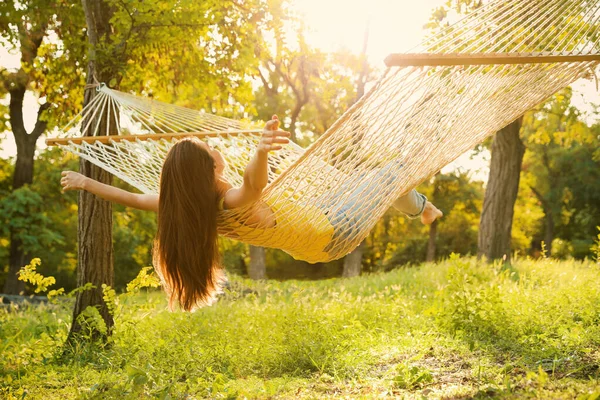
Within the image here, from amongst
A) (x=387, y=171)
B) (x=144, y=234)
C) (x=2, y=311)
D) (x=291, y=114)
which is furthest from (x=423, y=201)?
(x=144, y=234)

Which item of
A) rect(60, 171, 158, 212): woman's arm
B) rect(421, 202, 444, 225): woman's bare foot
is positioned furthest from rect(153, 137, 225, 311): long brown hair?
rect(421, 202, 444, 225): woman's bare foot

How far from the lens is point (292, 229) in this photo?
218cm

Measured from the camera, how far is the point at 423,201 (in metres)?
2.76

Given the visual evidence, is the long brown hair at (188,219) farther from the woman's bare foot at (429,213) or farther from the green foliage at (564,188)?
the green foliage at (564,188)

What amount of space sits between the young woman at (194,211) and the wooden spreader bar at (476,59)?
0.47 meters

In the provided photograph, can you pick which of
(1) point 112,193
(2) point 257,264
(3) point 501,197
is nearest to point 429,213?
(1) point 112,193

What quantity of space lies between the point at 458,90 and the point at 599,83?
1.05 metres

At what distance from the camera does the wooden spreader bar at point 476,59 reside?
1.85 m

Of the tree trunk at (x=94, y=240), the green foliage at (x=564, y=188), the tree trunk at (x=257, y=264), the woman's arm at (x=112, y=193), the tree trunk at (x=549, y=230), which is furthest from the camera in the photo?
the tree trunk at (x=549, y=230)

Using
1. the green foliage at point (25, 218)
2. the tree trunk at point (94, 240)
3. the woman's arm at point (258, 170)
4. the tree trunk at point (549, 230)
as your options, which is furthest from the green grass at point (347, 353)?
the tree trunk at point (549, 230)

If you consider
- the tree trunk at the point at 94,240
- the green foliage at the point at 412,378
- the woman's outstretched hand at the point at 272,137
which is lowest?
the green foliage at the point at 412,378

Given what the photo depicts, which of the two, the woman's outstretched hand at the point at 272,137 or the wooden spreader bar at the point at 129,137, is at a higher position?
the wooden spreader bar at the point at 129,137

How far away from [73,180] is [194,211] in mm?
623

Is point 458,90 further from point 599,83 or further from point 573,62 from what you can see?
point 599,83
